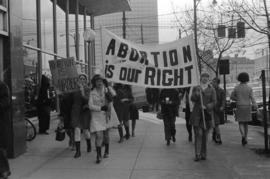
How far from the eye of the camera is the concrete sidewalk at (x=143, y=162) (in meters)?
7.82

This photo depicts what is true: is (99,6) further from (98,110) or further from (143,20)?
(98,110)

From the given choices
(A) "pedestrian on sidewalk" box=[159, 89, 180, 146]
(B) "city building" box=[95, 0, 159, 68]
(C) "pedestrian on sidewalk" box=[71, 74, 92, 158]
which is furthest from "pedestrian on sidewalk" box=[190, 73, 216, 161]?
(B) "city building" box=[95, 0, 159, 68]

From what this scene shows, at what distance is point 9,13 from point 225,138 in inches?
267

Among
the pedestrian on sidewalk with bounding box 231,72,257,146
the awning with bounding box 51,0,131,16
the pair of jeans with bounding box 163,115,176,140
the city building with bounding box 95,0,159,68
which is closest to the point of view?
the pair of jeans with bounding box 163,115,176,140

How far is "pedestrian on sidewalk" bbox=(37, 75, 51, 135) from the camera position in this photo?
13.2 meters

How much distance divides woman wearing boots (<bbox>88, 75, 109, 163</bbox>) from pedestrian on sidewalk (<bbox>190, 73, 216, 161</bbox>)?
5.49 feet

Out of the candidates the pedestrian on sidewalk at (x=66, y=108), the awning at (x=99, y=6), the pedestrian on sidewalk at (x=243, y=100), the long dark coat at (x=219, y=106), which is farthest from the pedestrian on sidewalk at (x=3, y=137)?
the awning at (x=99, y=6)

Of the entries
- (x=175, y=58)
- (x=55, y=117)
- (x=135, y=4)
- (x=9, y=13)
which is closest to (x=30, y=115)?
(x=55, y=117)

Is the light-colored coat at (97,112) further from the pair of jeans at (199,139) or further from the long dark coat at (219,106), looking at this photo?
the long dark coat at (219,106)

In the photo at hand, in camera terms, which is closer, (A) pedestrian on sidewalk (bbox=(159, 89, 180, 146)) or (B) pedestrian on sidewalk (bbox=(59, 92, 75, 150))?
(B) pedestrian on sidewalk (bbox=(59, 92, 75, 150))

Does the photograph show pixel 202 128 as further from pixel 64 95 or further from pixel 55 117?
pixel 55 117

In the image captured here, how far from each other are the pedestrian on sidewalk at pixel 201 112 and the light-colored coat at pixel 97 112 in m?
1.68

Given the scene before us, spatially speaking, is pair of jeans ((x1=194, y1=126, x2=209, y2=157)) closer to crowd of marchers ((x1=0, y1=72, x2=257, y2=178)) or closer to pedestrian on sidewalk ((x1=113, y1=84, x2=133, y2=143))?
crowd of marchers ((x1=0, y1=72, x2=257, y2=178))

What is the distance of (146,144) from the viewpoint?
11438 millimetres
